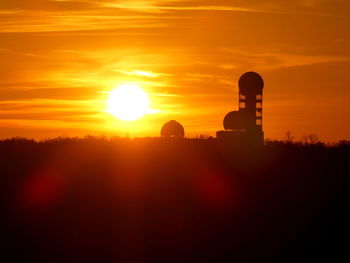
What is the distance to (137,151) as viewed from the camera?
40688 millimetres

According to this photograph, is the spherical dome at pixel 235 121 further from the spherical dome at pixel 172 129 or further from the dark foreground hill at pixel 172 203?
the dark foreground hill at pixel 172 203

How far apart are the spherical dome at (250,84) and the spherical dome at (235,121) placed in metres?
1.95

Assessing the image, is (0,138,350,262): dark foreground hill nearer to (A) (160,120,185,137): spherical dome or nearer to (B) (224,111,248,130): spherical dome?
(B) (224,111,248,130): spherical dome

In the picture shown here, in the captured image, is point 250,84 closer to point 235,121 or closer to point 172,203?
point 235,121

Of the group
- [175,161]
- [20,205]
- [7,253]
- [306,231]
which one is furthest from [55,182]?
[306,231]

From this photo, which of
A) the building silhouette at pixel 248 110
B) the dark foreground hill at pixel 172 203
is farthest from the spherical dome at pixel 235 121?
the dark foreground hill at pixel 172 203

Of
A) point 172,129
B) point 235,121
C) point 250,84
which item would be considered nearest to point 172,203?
point 235,121

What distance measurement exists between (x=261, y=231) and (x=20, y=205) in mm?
9442

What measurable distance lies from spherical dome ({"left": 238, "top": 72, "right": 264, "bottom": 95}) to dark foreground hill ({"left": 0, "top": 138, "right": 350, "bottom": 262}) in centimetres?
2674

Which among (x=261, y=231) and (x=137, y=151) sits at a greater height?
(x=137, y=151)

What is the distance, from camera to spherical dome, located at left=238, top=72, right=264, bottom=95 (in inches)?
2702

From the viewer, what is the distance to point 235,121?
68188 mm

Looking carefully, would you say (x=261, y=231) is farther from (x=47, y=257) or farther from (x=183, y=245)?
(x=47, y=257)

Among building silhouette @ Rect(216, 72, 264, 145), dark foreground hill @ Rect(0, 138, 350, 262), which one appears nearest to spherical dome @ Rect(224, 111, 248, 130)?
building silhouette @ Rect(216, 72, 264, 145)
